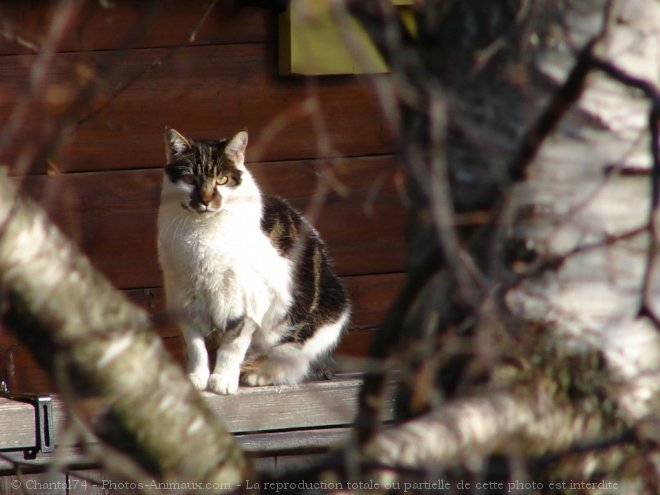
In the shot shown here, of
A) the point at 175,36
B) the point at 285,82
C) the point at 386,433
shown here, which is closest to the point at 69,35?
the point at 175,36

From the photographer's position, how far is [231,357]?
3588 mm

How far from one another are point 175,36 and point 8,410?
163cm

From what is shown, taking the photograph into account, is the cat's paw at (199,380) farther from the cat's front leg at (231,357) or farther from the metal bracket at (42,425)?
the metal bracket at (42,425)

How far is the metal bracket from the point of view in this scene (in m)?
3.03

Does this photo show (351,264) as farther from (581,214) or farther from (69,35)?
(581,214)

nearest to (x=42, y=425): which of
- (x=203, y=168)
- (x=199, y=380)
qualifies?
(x=199, y=380)

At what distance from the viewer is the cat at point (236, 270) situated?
3664mm

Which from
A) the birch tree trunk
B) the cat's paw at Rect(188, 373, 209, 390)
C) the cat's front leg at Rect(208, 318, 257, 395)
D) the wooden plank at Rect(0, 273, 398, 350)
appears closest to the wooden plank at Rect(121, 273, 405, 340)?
the wooden plank at Rect(0, 273, 398, 350)

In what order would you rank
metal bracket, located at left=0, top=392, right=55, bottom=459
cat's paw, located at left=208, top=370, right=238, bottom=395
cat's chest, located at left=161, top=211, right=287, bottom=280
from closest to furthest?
metal bracket, located at left=0, top=392, right=55, bottom=459, cat's paw, located at left=208, top=370, right=238, bottom=395, cat's chest, located at left=161, top=211, right=287, bottom=280

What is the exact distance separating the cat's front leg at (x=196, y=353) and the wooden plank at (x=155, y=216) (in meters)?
0.57

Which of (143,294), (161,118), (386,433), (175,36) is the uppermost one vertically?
(386,433)

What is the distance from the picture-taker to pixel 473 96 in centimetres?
135

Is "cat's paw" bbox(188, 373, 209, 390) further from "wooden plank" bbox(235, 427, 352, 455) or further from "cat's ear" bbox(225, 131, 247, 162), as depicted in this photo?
"cat's ear" bbox(225, 131, 247, 162)

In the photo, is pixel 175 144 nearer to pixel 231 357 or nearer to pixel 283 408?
pixel 231 357
